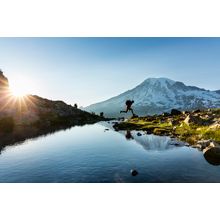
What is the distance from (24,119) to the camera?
132 m

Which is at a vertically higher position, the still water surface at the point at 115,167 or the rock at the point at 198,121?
the rock at the point at 198,121

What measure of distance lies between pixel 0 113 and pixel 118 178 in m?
116

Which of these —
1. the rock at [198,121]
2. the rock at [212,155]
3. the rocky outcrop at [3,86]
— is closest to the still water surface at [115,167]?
the rock at [212,155]

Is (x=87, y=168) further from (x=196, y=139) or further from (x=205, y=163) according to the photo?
(x=196, y=139)

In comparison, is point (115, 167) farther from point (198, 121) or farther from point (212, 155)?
point (198, 121)

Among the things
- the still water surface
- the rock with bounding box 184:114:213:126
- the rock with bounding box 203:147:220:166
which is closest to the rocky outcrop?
the still water surface

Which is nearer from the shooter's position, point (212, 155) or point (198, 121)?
point (212, 155)

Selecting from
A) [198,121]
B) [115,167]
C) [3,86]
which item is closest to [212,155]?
[115,167]

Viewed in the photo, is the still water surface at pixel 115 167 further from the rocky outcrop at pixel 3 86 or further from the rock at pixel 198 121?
the rocky outcrop at pixel 3 86

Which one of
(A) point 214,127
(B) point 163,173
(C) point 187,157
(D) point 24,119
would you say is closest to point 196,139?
(A) point 214,127

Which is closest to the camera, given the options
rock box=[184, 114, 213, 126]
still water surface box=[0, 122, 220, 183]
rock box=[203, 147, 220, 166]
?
still water surface box=[0, 122, 220, 183]

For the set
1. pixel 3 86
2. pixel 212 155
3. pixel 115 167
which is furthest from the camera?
pixel 3 86

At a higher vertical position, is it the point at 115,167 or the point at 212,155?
the point at 212,155

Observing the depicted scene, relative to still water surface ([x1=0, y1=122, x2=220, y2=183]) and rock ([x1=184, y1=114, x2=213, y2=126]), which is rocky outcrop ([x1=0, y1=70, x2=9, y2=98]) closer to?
still water surface ([x1=0, y1=122, x2=220, y2=183])
